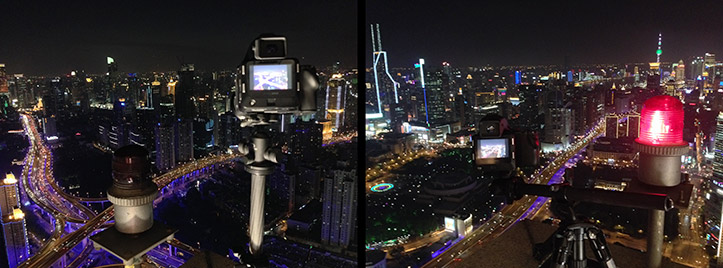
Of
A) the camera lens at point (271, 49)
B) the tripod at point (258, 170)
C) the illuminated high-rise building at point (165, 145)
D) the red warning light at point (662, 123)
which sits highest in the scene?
the camera lens at point (271, 49)

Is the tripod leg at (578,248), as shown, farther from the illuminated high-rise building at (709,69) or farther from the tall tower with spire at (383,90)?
the tall tower with spire at (383,90)

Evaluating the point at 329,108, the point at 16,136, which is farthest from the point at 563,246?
the point at 16,136

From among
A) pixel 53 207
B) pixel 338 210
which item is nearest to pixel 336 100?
pixel 338 210

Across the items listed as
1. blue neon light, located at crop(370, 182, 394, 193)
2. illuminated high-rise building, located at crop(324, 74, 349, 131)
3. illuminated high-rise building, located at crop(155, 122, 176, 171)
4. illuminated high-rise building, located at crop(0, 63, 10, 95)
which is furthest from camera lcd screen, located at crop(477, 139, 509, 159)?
blue neon light, located at crop(370, 182, 394, 193)

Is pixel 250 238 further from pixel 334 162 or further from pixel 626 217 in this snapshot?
pixel 626 217

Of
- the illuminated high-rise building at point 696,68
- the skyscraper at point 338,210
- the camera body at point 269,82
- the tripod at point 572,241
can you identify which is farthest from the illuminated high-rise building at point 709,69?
the camera body at point 269,82

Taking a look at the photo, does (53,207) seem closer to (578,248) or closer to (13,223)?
(13,223)
